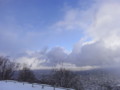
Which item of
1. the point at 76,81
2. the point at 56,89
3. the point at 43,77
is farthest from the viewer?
the point at 76,81

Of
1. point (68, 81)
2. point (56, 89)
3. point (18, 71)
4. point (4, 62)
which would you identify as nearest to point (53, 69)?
point (68, 81)

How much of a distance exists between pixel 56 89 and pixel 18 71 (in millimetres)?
34605

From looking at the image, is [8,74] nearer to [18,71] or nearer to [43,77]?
[18,71]

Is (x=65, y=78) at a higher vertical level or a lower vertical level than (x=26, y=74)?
lower

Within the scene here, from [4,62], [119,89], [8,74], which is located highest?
[4,62]

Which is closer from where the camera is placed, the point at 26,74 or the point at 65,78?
the point at 65,78

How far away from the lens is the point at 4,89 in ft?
63.9

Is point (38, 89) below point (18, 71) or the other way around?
below

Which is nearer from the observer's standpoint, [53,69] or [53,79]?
[53,79]

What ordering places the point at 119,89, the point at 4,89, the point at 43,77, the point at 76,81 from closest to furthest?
the point at 119,89
the point at 4,89
the point at 43,77
the point at 76,81

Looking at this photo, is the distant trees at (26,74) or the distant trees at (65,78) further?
the distant trees at (26,74)

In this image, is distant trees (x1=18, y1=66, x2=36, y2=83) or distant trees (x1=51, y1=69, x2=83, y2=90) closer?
distant trees (x1=51, y1=69, x2=83, y2=90)

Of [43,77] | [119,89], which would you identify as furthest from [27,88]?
[43,77]

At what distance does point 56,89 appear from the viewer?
1683 centimetres
